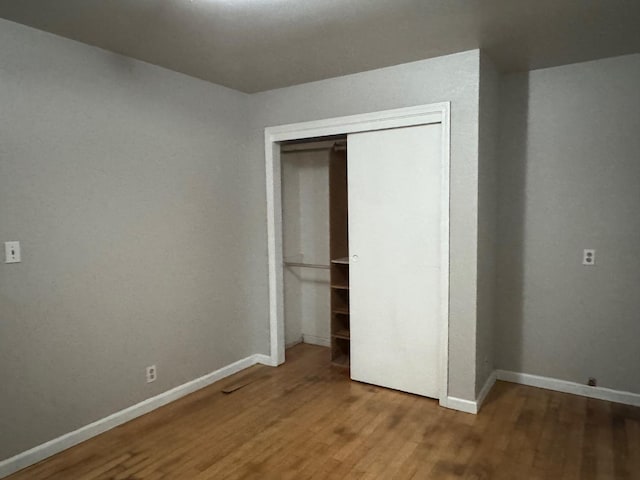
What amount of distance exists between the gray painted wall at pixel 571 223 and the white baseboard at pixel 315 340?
1739 mm

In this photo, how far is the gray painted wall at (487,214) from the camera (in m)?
2.93

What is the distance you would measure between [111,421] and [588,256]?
3552mm

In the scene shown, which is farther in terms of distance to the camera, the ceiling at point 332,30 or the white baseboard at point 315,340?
the white baseboard at point 315,340

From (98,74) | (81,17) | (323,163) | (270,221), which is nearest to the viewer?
(81,17)

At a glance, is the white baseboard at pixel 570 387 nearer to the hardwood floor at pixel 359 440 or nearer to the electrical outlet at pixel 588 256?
the hardwood floor at pixel 359 440

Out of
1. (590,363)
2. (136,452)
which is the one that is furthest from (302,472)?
(590,363)

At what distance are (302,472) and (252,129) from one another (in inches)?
110

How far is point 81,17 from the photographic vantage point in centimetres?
225

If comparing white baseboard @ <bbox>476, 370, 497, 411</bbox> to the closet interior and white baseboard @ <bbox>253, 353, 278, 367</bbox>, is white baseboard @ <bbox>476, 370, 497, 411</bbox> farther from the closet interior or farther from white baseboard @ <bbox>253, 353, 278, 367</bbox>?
white baseboard @ <bbox>253, 353, 278, 367</bbox>

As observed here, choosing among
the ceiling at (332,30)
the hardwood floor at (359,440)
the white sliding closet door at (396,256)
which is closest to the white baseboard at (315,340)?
the white sliding closet door at (396,256)

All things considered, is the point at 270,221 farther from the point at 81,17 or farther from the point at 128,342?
the point at 81,17

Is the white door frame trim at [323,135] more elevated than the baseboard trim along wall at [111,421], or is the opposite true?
the white door frame trim at [323,135]

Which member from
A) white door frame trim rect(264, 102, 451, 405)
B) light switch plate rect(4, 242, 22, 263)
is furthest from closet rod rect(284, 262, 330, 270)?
light switch plate rect(4, 242, 22, 263)

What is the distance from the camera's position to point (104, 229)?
2.76 meters
